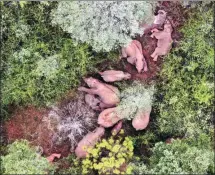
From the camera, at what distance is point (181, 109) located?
19.7ft

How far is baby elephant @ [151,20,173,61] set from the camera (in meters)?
6.05

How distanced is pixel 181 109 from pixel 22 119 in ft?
6.13

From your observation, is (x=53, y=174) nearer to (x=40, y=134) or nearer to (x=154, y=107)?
(x=40, y=134)

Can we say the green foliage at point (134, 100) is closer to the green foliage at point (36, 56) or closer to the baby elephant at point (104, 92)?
the baby elephant at point (104, 92)

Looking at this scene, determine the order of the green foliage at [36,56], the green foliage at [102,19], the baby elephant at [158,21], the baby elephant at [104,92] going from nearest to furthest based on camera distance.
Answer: the green foliage at [102,19] < the green foliage at [36,56] < the baby elephant at [104,92] < the baby elephant at [158,21]

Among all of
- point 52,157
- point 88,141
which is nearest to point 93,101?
point 88,141

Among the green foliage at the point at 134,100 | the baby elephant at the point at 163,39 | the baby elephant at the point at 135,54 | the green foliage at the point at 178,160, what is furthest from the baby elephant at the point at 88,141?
the baby elephant at the point at 163,39

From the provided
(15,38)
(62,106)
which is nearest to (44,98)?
(62,106)

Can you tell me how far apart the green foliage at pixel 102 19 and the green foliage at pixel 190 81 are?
58 centimetres

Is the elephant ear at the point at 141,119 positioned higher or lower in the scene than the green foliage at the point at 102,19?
lower

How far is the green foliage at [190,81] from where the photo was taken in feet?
19.6

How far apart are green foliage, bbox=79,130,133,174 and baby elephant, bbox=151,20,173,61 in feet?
3.43

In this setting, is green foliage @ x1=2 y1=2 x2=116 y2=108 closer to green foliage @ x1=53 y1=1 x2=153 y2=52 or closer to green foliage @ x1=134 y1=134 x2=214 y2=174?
green foliage @ x1=53 y1=1 x2=153 y2=52

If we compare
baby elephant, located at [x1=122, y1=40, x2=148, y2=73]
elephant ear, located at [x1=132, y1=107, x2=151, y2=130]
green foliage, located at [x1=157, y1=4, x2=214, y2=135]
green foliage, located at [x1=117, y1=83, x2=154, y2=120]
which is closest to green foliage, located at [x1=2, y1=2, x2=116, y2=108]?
baby elephant, located at [x1=122, y1=40, x2=148, y2=73]
